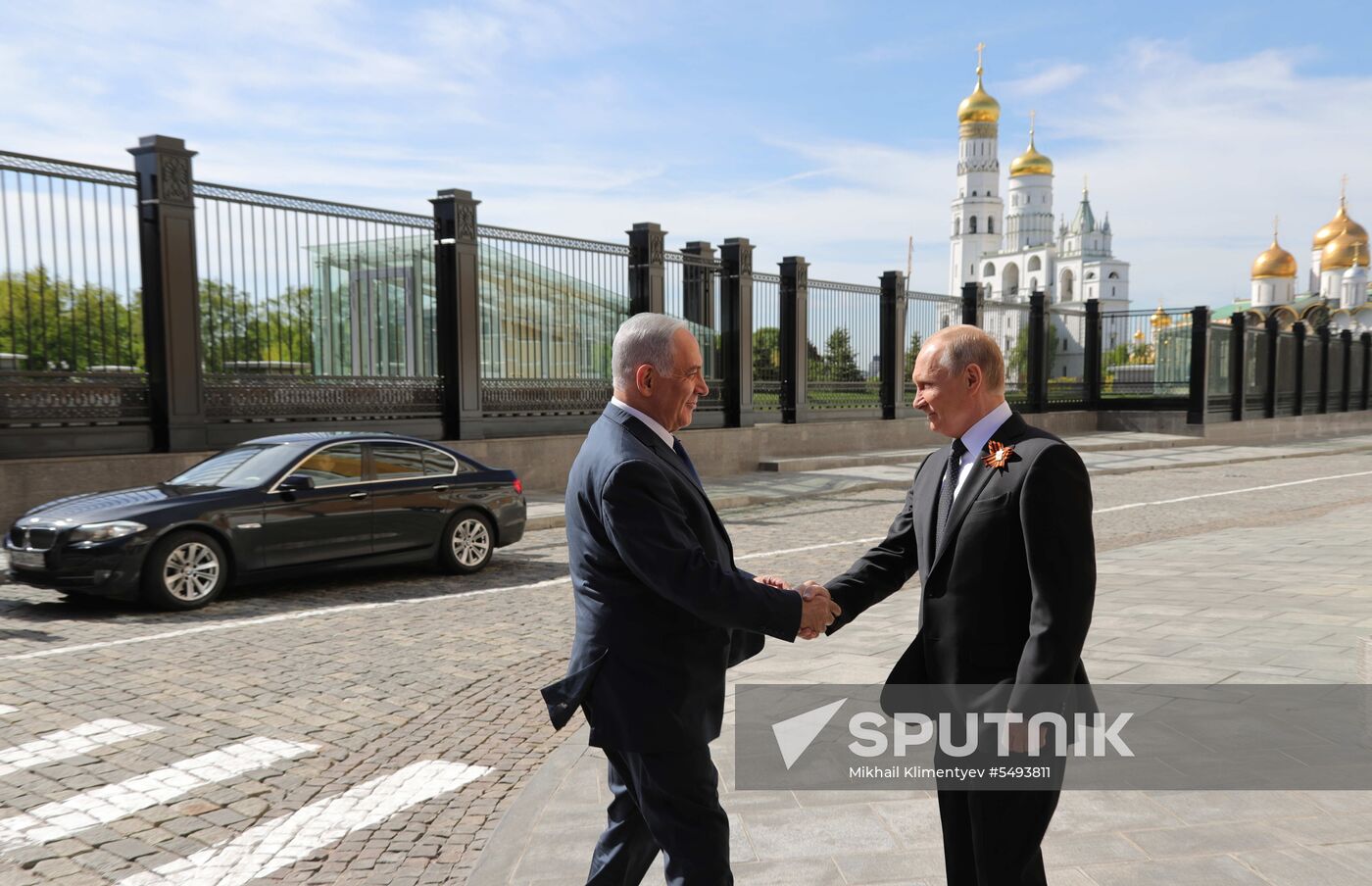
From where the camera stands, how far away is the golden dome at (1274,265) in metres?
108

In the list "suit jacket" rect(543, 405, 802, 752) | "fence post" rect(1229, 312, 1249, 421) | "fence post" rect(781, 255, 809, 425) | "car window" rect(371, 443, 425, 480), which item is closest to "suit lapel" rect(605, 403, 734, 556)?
"suit jacket" rect(543, 405, 802, 752)

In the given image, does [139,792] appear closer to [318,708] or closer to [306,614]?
[318,708]

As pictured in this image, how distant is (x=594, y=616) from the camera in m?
2.73

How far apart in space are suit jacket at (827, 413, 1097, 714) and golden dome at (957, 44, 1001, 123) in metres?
134

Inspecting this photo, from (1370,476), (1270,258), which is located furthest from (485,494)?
(1270,258)

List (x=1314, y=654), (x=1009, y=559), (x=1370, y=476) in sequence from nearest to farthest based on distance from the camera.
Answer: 1. (x=1009, y=559)
2. (x=1314, y=654)
3. (x=1370, y=476)

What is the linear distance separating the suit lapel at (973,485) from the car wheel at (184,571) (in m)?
7.20

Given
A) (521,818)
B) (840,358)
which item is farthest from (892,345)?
(521,818)

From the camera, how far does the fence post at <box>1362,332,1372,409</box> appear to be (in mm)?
45938

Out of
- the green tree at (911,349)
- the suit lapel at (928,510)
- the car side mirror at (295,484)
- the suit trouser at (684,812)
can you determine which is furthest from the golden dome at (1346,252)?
the suit trouser at (684,812)

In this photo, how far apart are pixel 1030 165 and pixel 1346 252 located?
37.6 metres

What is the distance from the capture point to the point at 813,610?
279 centimetres

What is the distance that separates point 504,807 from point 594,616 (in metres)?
1.97

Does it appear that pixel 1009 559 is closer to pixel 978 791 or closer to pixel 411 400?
pixel 978 791
